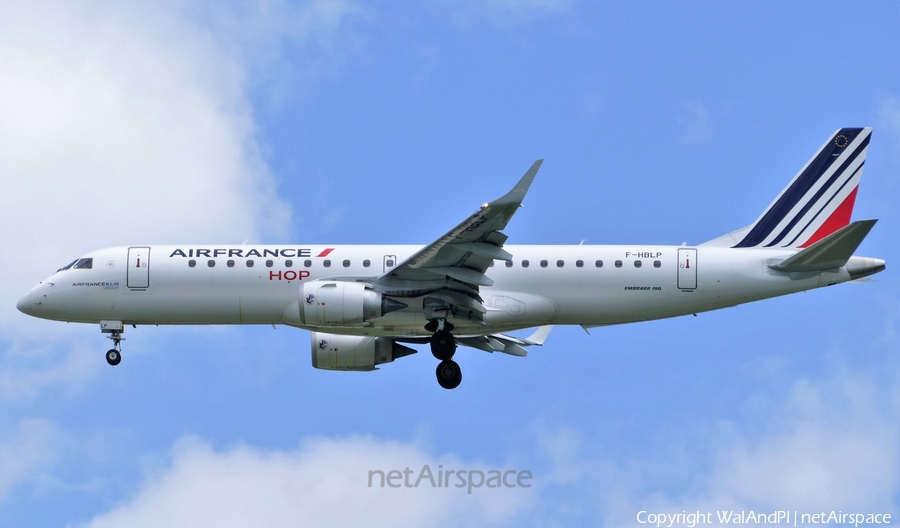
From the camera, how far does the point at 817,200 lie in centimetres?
3616

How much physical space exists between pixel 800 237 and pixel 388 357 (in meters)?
12.7

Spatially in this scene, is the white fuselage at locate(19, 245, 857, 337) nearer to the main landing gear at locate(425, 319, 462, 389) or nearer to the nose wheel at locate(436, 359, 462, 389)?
the main landing gear at locate(425, 319, 462, 389)

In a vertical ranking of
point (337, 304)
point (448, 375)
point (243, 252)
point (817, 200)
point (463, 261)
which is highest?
point (817, 200)

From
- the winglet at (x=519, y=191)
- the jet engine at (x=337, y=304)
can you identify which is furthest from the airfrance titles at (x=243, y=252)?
the winglet at (x=519, y=191)

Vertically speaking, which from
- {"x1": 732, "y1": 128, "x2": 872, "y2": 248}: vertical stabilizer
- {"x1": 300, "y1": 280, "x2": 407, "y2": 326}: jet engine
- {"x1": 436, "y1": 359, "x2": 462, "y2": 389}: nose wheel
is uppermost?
{"x1": 732, "y1": 128, "x2": 872, "y2": 248}: vertical stabilizer

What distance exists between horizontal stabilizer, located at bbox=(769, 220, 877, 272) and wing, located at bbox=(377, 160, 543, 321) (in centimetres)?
816

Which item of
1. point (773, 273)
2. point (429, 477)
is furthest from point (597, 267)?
point (429, 477)

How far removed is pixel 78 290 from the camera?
121ft

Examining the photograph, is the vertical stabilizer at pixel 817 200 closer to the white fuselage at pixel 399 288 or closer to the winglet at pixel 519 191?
the white fuselage at pixel 399 288

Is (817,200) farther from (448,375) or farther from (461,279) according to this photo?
(448,375)

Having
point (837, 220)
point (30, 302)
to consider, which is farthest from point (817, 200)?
point (30, 302)

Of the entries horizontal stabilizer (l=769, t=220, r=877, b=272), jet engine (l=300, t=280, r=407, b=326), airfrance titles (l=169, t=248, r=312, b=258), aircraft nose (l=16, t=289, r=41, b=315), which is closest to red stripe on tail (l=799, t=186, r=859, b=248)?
horizontal stabilizer (l=769, t=220, r=877, b=272)

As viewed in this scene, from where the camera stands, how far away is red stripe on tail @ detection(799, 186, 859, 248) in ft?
118

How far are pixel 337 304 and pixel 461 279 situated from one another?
337 cm
